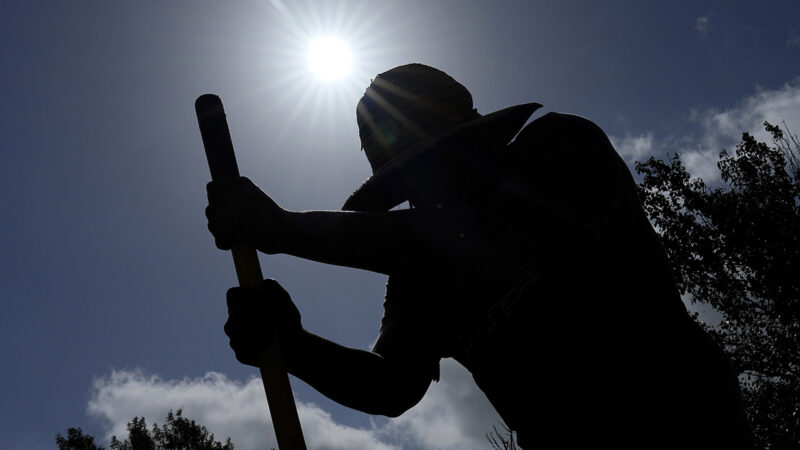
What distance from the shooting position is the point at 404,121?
8.52ft

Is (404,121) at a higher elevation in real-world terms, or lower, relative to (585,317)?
higher

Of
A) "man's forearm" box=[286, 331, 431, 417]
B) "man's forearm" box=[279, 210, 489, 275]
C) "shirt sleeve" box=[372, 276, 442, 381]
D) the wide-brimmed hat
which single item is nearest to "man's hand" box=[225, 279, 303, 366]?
"man's forearm" box=[286, 331, 431, 417]

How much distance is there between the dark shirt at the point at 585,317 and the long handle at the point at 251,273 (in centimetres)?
63

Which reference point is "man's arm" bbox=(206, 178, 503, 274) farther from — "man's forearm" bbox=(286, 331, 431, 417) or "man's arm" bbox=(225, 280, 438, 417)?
"man's forearm" bbox=(286, 331, 431, 417)

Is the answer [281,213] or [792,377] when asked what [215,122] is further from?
[792,377]

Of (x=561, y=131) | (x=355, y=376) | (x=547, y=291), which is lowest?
(x=547, y=291)

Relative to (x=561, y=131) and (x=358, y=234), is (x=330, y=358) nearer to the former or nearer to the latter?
(x=358, y=234)

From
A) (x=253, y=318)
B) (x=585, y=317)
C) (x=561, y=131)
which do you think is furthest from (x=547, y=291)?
(x=253, y=318)

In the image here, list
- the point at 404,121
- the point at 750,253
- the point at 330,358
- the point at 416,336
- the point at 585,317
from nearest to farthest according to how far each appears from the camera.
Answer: the point at 585,317
the point at 330,358
the point at 416,336
the point at 404,121
the point at 750,253

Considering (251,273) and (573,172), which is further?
(251,273)

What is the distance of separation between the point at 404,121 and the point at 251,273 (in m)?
0.96

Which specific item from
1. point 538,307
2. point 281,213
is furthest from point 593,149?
point 281,213

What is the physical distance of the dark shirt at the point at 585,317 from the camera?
177 centimetres

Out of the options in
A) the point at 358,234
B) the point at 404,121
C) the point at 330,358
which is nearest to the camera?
the point at 358,234
